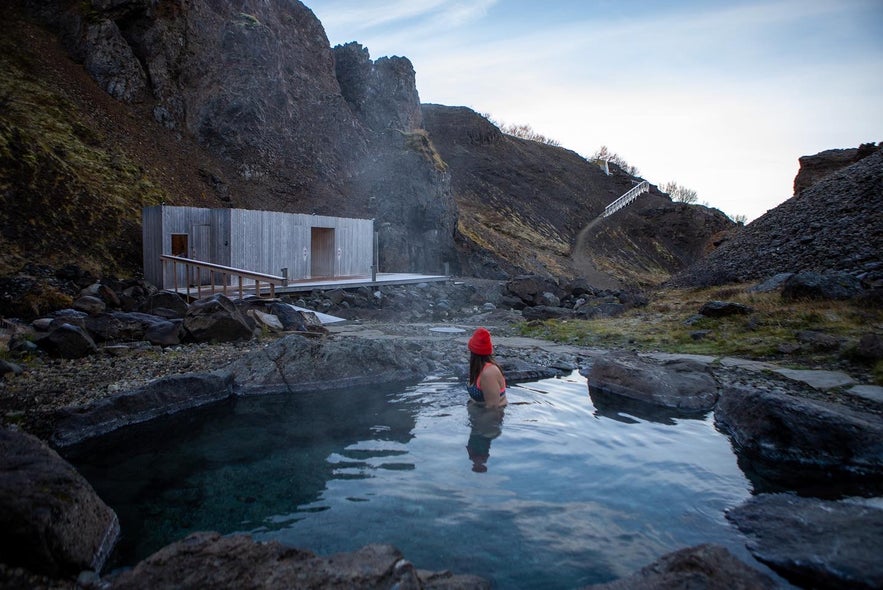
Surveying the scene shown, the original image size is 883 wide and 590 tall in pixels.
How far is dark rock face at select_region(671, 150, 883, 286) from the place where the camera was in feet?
48.6

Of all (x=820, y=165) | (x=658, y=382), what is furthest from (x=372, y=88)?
(x=658, y=382)

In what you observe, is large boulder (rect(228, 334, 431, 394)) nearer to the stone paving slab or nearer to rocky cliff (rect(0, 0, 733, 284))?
the stone paving slab

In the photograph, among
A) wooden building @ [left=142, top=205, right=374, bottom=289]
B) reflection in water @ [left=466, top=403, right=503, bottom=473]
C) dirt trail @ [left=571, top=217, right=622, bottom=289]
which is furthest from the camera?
dirt trail @ [left=571, top=217, right=622, bottom=289]

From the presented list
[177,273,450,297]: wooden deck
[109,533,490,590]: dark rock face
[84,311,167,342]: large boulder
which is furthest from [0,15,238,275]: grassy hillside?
[109,533,490,590]: dark rock face

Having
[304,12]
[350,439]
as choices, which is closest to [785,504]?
[350,439]

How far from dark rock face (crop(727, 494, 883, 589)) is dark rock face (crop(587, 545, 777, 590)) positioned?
1.11 ft

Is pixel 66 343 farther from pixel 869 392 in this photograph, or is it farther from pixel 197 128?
pixel 197 128

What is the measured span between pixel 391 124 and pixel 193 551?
35.7m

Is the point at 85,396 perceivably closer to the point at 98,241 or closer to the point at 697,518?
the point at 697,518

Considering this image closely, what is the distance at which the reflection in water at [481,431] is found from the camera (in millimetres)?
5395

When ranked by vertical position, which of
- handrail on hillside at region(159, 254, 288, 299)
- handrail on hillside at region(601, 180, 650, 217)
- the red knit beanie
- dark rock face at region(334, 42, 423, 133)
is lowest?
the red knit beanie

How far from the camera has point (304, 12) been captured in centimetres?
3491

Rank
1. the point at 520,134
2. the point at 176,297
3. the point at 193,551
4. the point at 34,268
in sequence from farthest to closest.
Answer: the point at 520,134
the point at 34,268
the point at 176,297
the point at 193,551

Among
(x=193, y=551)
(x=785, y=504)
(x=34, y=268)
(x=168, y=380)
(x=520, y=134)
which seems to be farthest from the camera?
(x=520, y=134)
